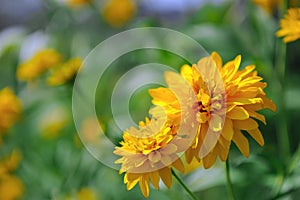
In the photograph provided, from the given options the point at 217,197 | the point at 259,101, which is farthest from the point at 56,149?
the point at 259,101

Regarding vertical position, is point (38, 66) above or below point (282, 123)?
above

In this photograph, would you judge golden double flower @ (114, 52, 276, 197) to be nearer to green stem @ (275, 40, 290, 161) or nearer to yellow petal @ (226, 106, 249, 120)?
yellow petal @ (226, 106, 249, 120)

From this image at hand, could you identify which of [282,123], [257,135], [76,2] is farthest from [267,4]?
[76,2]

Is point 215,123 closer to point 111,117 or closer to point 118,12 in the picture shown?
point 111,117

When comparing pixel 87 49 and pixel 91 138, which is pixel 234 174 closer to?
pixel 91 138

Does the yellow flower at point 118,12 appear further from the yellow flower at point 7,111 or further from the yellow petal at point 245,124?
the yellow petal at point 245,124

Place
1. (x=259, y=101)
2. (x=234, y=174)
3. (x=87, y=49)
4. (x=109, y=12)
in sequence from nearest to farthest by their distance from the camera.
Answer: (x=259, y=101), (x=234, y=174), (x=87, y=49), (x=109, y=12)

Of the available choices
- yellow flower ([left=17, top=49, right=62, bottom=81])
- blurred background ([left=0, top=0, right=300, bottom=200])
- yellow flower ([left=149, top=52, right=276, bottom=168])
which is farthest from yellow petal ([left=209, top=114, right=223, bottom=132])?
yellow flower ([left=17, top=49, right=62, bottom=81])
